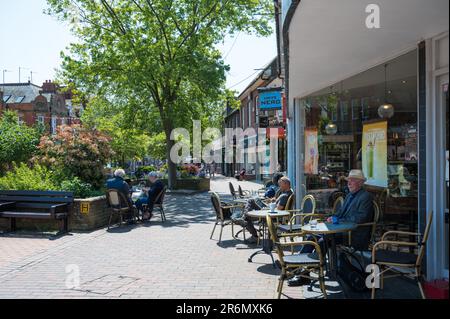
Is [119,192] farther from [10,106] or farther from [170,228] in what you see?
[10,106]

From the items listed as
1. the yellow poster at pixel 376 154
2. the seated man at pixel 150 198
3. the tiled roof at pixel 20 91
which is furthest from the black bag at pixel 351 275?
the tiled roof at pixel 20 91

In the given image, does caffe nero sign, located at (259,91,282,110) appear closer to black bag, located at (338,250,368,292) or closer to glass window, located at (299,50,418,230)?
glass window, located at (299,50,418,230)

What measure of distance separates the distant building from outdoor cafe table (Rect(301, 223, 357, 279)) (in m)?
58.8

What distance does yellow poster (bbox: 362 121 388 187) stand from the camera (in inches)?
305

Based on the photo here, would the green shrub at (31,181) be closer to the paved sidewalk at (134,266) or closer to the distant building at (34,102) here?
the paved sidewalk at (134,266)

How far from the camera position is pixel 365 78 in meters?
8.79

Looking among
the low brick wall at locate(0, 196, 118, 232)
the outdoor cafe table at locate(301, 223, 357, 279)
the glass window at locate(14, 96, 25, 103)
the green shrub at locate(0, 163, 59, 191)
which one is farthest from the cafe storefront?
the glass window at locate(14, 96, 25, 103)

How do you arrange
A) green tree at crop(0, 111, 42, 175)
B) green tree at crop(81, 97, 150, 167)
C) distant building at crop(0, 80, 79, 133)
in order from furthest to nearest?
distant building at crop(0, 80, 79, 133) < green tree at crop(81, 97, 150, 167) < green tree at crop(0, 111, 42, 175)

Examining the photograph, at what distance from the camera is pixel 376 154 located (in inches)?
311

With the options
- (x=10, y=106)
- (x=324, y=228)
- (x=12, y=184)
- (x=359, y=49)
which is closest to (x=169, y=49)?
(x=12, y=184)

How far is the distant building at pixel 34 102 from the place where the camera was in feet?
202

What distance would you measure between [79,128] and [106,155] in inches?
43.0

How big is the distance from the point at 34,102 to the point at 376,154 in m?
61.7
